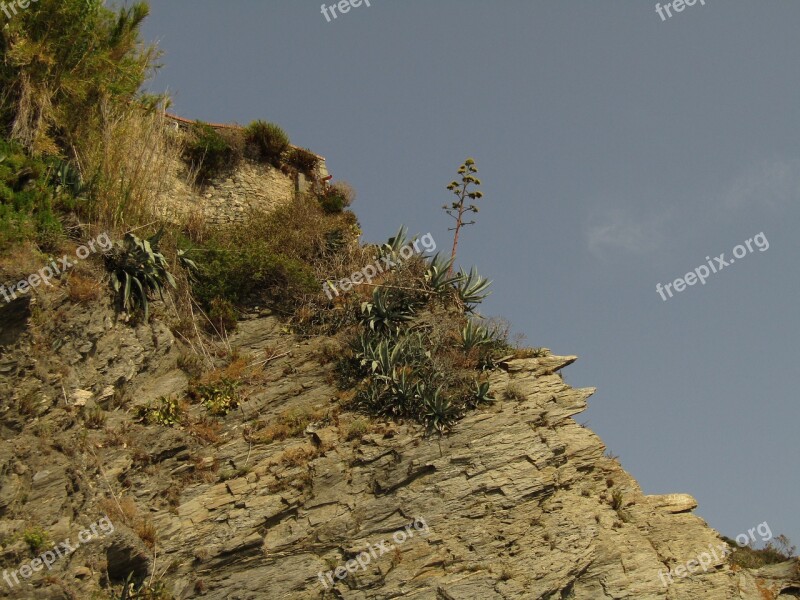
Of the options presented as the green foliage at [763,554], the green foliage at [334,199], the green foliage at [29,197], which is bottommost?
the green foliage at [763,554]

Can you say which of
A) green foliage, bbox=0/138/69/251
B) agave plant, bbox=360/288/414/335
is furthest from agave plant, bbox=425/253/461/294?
green foliage, bbox=0/138/69/251

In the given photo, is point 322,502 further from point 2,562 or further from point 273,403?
point 2,562

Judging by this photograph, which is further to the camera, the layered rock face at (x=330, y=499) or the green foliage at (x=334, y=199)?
the green foliage at (x=334, y=199)

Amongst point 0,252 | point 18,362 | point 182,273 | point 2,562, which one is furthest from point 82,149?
point 2,562

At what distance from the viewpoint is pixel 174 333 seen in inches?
573

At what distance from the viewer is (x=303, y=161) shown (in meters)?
21.3

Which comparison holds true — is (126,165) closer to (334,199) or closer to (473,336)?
(334,199)

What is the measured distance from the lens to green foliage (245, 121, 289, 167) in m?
20.6

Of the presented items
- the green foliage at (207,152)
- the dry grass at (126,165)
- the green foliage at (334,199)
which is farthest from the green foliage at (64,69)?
the green foliage at (334,199)

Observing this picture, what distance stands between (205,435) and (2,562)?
421 cm

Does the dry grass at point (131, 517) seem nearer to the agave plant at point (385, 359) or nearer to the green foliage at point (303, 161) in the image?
the agave plant at point (385, 359)

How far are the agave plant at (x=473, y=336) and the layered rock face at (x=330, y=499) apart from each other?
4.51 feet

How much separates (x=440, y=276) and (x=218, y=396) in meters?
5.23

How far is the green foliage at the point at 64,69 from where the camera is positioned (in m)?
13.7
